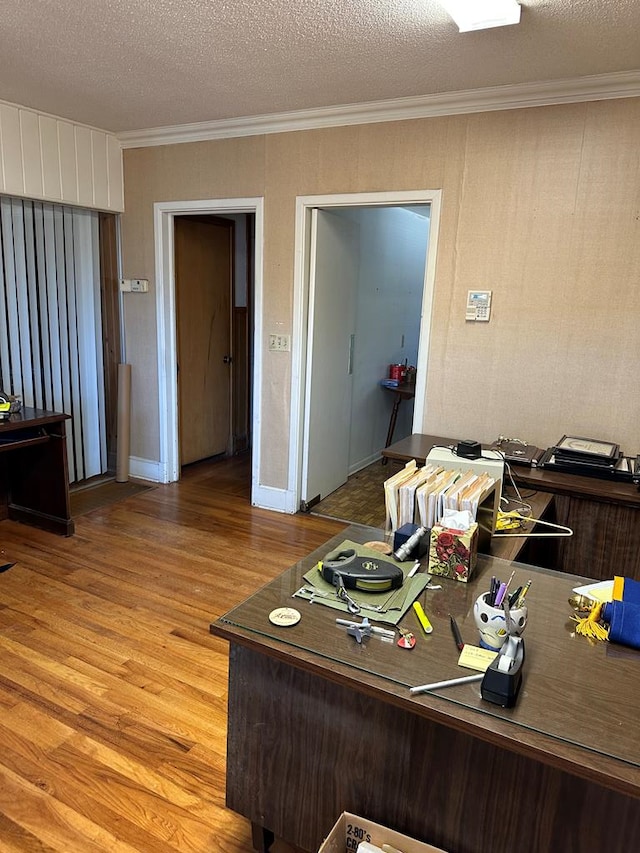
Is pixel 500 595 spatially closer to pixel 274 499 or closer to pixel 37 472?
pixel 274 499

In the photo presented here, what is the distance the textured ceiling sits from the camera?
226 cm

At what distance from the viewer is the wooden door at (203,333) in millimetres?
4734

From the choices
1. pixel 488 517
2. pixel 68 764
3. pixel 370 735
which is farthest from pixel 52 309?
pixel 370 735

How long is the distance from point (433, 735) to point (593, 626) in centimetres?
45

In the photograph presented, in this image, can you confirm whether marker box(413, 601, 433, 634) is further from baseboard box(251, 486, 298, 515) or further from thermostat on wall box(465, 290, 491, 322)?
baseboard box(251, 486, 298, 515)

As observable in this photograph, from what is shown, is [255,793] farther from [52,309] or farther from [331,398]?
[52,309]

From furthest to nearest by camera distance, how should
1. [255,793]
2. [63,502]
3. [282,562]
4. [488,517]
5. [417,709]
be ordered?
1. [63,502]
2. [282,562]
3. [488,517]
4. [255,793]
5. [417,709]

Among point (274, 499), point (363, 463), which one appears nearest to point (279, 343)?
point (274, 499)

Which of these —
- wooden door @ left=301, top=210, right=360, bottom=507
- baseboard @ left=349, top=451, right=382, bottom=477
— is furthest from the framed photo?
baseboard @ left=349, top=451, right=382, bottom=477

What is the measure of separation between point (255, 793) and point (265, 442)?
110 inches

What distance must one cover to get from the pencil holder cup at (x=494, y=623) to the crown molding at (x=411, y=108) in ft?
8.85

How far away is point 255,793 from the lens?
1490 mm

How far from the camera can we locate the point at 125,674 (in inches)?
92.0

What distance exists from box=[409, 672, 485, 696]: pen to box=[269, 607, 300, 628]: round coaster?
0.33m
